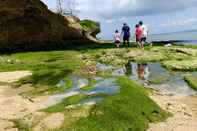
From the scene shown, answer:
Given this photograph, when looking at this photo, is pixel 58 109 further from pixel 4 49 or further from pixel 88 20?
pixel 88 20

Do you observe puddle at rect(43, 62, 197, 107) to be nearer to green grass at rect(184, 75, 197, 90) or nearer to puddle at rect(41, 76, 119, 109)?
puddle at rect(41, 76, 119, 109)

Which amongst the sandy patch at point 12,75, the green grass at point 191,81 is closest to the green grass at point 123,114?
the green grass at point 191,81

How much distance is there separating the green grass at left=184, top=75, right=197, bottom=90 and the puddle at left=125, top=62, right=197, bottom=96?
0.25m

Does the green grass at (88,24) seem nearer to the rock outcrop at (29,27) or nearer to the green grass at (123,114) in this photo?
the rock outcrop at (29,27)

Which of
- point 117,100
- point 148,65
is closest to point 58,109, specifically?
point 117,100

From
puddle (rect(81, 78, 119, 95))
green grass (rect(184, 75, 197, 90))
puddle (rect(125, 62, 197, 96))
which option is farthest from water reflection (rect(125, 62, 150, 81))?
puddle (rect(81, 78, 119, 95))

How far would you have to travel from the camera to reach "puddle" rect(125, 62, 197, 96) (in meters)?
24.8

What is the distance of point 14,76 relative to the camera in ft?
98.0

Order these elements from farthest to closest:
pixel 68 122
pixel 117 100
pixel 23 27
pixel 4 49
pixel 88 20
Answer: pixel 88 20
pixel 23 27
pixel 4 49
pixel 117 100
pixel 68 122

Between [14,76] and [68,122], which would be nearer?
[68,122]

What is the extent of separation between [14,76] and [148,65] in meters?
12.7

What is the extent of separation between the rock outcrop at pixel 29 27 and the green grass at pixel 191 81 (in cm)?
3020

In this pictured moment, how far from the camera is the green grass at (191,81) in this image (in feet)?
82.9

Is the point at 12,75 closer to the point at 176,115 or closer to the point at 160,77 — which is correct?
the point at 160,77
